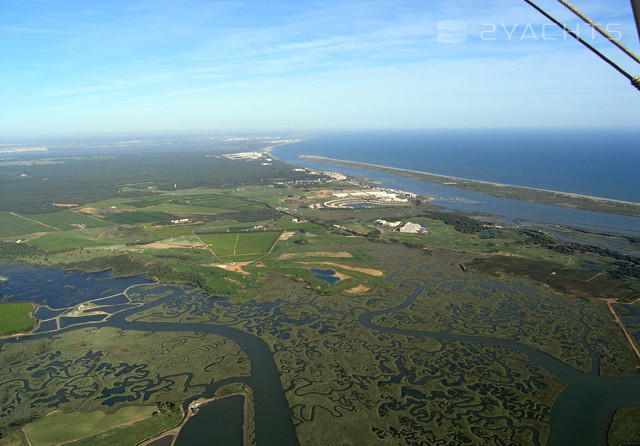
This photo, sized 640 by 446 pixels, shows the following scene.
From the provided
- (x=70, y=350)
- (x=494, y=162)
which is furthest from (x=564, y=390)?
(x=494, y=162)

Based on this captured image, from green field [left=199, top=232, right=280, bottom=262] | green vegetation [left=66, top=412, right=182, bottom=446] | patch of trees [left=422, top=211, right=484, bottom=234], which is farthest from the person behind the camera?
patch of trees [left=422, top=211, right=484, bottom=234]

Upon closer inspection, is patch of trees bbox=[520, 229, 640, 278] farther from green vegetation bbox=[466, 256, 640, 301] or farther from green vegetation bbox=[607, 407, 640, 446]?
green vegetation bbox=[607, 407, 640, 446]

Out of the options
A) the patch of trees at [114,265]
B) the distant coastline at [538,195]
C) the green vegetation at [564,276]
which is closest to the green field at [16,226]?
the patch of trees at [114,265]

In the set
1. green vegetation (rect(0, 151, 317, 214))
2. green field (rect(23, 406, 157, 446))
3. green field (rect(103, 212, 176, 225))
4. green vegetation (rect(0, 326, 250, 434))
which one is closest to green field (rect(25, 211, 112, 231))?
green field (rect(103, 212, 176, 225))

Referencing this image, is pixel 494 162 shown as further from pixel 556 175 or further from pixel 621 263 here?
pixel 621 263

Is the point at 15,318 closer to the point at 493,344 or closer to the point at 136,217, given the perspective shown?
the point at 493,344

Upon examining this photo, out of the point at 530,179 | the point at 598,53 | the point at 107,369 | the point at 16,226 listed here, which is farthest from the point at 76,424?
the point at 530,179
